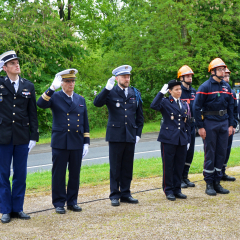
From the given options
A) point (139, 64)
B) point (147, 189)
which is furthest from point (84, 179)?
point (139, 64)

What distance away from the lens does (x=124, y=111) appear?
6.03m

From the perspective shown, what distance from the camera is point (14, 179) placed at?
528 cm

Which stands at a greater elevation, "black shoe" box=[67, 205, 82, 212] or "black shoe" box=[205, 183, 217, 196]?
"black shoe" box=[205, 183, 217, 196]

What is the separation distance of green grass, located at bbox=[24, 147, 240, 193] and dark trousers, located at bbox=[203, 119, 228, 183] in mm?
1832

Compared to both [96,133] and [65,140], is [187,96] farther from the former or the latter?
[96,133]

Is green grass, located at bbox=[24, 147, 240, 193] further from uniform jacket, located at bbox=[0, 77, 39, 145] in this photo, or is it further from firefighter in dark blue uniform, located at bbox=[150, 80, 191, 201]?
uniform jacket, located at bbox=[0, 77, 39, 145]

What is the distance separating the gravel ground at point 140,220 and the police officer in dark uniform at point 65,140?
0.94ft

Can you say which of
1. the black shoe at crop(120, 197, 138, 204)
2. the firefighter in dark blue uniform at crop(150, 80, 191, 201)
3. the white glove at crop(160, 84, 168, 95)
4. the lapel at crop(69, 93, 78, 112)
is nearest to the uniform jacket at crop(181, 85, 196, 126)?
the firefighter in dark blue uniform at crop(150, 80, 191, 201)

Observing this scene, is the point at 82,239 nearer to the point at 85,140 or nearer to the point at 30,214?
the point at 30,214

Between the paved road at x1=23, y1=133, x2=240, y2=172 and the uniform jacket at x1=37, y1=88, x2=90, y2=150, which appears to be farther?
the paved road at x1=23, y1=133, x2=240, y2=172

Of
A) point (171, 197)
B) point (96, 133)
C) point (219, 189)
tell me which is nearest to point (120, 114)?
point (171, 197)

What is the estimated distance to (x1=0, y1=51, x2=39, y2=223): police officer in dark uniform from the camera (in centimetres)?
513

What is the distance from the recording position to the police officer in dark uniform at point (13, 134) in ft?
16.8

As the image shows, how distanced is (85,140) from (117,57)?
19895mm
